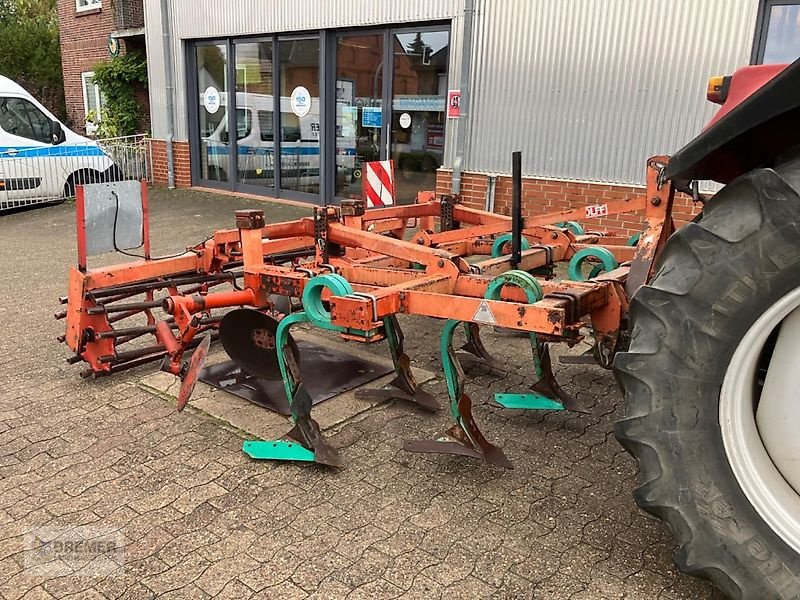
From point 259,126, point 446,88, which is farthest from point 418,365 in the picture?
point 259,126

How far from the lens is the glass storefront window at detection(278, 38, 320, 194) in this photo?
Answer: 10.4 metres

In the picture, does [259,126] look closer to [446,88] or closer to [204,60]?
[204,60]

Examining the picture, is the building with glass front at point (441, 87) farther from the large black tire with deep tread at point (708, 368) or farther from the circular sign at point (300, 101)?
the large black tire with deep tread at point (708, 368)

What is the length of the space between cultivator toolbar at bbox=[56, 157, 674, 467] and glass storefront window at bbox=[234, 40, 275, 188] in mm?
7129

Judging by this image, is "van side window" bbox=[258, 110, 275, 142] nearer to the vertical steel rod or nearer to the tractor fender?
the vertical steel rod

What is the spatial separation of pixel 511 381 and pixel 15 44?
23.4 metres

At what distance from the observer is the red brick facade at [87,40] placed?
14.2m

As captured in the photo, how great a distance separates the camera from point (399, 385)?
3.70 m

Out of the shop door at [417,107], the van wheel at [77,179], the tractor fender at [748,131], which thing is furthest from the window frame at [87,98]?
the tractor fender at [748,131]

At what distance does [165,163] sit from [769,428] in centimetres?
1246

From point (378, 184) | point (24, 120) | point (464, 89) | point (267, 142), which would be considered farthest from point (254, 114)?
point (378, 184)

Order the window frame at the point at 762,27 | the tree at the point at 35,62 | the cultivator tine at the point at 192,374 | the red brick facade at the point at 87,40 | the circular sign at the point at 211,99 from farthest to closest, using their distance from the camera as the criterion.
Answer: the tree at the point at 35,62 → the red brick facade at the point at 87,40 → the circular sign at the point at 211,99 → the window frame at the point at 762,27 → the cultivator tine at the point at 192,374

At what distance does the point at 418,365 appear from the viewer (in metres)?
4.21

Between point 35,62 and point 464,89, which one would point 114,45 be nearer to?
point 35,62
